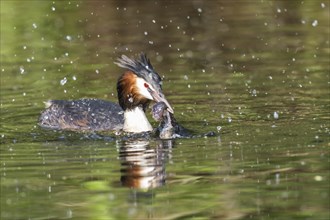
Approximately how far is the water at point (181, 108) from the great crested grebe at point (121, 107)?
0.37 m

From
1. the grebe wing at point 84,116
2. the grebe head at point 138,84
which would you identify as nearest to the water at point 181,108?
the grebe wing at point 84,116

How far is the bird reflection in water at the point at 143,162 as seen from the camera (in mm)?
10375

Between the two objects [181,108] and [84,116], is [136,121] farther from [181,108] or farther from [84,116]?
[181,108]

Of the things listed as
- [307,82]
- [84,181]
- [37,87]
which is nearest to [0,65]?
[37,87]

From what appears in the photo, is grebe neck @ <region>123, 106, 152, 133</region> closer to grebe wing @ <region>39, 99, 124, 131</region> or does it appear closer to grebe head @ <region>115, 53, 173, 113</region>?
grebe head @ <region>115, 53, 173, 113</region>

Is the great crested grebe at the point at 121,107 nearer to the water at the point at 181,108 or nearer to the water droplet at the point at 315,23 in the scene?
the water at the point at 181,108

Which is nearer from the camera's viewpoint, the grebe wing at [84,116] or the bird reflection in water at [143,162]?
the bird reflection in water at [143,162]

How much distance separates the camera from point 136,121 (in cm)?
1330

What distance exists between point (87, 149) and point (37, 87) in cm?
418

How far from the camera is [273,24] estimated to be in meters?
20.8

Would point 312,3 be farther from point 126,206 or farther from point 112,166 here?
point 126,206

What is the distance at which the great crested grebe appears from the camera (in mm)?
13305

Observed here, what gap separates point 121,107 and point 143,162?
2.79 m

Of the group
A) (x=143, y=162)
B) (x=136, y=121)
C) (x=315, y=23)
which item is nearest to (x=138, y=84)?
(x=136, y=121)
